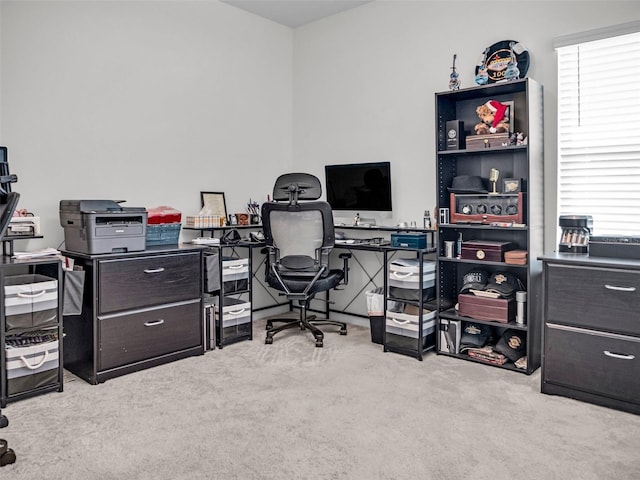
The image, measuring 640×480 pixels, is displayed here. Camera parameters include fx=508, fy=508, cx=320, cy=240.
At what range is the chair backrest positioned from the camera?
3.83 m

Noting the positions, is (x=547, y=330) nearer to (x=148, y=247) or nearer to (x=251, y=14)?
(x=148, y=247)

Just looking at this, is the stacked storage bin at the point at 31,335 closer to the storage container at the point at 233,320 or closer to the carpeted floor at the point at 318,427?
the carpeted floor at the point at 318,427

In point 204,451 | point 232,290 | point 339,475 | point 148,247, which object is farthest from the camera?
point 232,290

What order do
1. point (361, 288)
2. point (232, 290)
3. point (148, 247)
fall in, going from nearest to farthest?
point (148, 247) < point (232, 290) < point (361, 288)

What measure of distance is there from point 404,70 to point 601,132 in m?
1.64

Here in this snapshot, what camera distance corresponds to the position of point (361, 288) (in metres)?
4.65

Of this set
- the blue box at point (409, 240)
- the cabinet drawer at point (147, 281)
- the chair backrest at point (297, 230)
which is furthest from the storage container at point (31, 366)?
the blue box at point (409, 240)

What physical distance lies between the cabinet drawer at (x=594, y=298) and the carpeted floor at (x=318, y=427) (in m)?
0.46

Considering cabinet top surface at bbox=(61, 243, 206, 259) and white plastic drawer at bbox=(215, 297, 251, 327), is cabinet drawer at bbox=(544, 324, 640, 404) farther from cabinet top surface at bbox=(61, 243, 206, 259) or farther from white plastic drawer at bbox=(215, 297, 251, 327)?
cabinet top surface at bbox=(61, 243, 206, 259)

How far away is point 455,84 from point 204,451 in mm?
2875

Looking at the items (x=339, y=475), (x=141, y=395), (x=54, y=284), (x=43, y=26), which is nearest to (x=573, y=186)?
(x=339, y=475)

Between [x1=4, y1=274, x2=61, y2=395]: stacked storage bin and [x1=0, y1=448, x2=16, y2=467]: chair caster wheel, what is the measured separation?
740 millimetres


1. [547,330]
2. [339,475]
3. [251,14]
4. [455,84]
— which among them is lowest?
[339,475]

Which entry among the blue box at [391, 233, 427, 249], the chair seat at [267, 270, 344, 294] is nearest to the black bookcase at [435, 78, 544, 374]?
the blue box at [391, 233, 427, 249]
